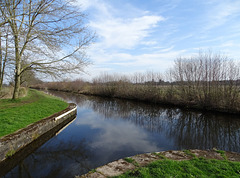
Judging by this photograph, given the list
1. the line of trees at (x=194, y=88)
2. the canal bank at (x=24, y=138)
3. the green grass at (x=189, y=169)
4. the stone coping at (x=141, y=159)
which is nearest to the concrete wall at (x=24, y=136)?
the canal bank at (x=24, y=138)

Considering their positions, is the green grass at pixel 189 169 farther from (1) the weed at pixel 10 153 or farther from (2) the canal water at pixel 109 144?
(1) the weed at pixel 10 153

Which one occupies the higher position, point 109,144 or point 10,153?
point 10,153

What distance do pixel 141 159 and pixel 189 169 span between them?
1.27 m

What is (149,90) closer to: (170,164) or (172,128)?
(172,128)

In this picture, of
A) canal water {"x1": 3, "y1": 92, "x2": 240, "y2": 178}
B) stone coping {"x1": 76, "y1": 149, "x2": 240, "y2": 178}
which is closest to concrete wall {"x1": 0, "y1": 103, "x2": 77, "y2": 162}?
canal water {"x1": 3, "y1": 92, "x2": 240, "y2": 178}

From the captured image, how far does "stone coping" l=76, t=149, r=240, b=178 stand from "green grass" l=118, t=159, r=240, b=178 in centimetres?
35

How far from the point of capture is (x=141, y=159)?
12.7 feet

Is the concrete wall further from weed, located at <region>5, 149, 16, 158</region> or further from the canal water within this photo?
the canal water

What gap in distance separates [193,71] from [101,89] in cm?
1976

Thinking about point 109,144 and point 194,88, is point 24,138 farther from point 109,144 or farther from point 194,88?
point 194,88

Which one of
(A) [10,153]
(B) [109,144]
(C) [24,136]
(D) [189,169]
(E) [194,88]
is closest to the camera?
(D) [189,169]

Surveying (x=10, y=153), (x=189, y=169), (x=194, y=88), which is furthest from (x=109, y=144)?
(x=194, y=88)

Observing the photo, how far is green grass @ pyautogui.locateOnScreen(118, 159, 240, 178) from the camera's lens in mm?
2908

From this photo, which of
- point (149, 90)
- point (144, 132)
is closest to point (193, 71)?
point (149, 90)
